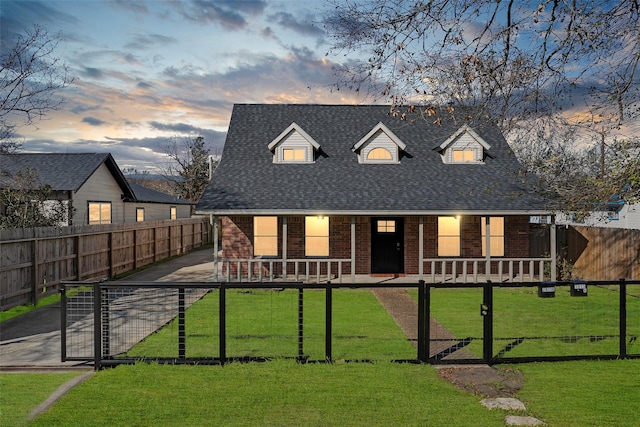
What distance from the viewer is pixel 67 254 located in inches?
589

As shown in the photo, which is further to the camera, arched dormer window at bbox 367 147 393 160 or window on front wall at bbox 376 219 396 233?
arched dormer window at bbox 367 147 393 160

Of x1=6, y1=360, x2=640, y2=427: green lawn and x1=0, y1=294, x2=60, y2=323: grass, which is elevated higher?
x1=6, y1=360, x2=640, y2=427: green lawn

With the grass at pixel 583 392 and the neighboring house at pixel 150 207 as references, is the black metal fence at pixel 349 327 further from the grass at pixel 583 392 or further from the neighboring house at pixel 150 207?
the neighboring house at pixel 150 207

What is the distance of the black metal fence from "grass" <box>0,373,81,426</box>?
503 millimetres

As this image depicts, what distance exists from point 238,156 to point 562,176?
13.6 meters

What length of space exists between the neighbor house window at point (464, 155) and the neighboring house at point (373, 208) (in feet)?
0.15

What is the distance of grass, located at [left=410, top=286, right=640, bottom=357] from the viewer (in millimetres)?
8547

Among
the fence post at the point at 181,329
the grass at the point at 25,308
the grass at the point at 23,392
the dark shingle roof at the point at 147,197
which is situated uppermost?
the dark shingle roof at the point at 147,197

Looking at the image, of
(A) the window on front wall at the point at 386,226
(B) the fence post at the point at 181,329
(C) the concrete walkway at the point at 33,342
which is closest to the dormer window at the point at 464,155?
(A) the window on front wall at the point at 386,226

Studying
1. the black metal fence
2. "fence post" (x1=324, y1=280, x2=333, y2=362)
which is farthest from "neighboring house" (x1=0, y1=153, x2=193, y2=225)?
"fence post" (x1=324, y1=280, x2=333, y2=362)

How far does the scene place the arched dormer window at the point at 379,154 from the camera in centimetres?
2006

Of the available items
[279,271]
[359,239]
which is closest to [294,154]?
[359,239]

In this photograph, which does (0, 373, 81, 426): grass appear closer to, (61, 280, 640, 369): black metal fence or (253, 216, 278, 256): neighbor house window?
(61, 280, 640, 369): black metal fence

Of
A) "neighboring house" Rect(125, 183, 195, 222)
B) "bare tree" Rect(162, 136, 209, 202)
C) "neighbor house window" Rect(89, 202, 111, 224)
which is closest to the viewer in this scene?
"neighbor house window" Rect(89, 202, 111, 224)
